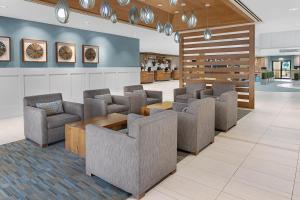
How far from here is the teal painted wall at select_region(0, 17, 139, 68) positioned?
641 cm

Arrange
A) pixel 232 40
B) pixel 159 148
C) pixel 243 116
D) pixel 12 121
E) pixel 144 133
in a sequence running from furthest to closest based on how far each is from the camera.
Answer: pixel 232 40 < pixel 243 116 < pixel 12 121 < pixel 159 148 < pixel 144 133

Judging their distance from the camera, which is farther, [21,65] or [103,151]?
[21,65]

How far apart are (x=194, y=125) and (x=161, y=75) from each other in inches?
681

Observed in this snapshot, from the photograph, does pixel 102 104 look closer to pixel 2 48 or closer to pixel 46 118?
pixel 46 118

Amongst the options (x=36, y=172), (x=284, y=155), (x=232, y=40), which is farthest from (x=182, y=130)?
(x=232, y=40)

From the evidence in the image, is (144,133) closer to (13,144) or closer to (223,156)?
(223,156)

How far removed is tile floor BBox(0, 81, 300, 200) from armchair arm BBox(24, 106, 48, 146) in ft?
1.96

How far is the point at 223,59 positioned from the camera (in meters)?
8.02

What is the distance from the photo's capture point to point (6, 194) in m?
2.47

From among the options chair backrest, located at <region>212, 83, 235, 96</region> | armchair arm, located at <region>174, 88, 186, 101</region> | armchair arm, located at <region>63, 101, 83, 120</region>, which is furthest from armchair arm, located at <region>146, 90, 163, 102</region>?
armchair arm, located at <region>63, 101, 83, 120</region>

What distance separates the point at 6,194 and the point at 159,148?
1.73 meters

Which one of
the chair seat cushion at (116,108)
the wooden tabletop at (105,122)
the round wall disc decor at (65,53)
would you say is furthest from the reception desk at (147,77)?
the wooden tabletop at (105,122)

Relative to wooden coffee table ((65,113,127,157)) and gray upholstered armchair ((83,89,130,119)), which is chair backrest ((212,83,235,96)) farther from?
wooden coffee table ((65,113,127,157))

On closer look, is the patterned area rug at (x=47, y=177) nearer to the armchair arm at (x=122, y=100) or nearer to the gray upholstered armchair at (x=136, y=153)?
the gray upholstered armchair at (x=136, y=153)
